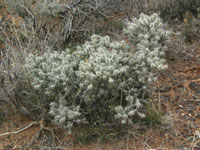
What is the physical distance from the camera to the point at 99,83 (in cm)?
282

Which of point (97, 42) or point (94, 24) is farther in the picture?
point (94, 24)

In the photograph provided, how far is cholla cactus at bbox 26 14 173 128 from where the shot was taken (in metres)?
2.78

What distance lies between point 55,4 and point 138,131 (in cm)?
307

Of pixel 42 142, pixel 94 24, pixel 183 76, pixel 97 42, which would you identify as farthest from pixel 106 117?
pixel 94 24

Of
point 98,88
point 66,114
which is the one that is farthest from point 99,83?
point 66,114

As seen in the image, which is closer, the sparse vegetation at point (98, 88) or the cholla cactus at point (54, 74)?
the sparse vegetation at point (98, 88)

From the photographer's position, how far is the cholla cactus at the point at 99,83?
2.78 m

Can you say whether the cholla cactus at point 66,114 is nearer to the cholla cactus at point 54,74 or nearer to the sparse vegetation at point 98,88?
the sparse vegetation at point 98,88

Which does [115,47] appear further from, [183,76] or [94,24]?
[94,24]

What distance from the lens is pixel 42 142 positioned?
3.14 metres

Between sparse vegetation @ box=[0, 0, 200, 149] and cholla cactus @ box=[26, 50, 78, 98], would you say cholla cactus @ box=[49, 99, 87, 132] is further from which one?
cholla cactus @ box=[26, 50, 78, 98]

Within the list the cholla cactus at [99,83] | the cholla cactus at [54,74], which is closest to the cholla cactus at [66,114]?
the cholla cactus at [99,83]

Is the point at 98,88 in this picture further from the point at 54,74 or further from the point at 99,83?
the point at 54,74

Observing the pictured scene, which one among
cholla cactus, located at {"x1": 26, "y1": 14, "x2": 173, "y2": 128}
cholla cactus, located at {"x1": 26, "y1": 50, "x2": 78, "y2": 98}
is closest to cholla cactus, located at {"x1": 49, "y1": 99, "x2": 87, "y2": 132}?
cholla cactus, located at {"x1": 26, "y1": 14, "x2": 173, "y2": 128}
